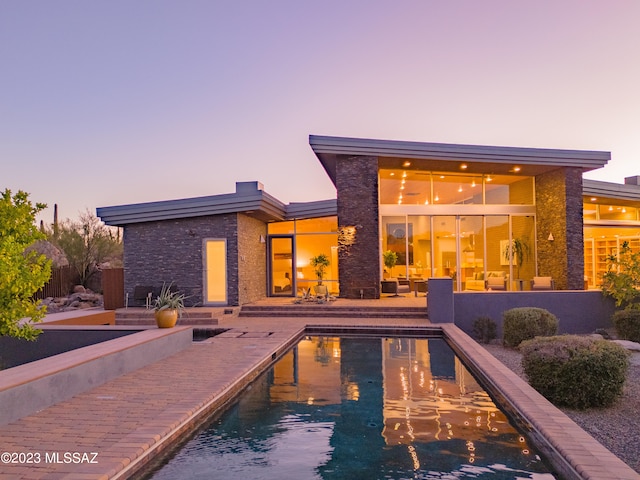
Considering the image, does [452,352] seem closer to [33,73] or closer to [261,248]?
[261,248]

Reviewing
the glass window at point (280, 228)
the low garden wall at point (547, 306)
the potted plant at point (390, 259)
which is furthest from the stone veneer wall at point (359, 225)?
the low garden wall at point (547, 306)

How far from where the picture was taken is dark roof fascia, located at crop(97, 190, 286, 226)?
1482 centimetres

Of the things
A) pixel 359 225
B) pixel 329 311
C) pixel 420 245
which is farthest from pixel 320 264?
pixel 329 311

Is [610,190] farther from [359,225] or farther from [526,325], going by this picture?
[526,325]

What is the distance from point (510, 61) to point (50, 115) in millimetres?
20683

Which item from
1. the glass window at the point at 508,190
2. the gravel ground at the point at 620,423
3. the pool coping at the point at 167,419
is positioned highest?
the glass window at the point at 508,190

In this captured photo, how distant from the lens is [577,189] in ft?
54.2

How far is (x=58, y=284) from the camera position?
68.1ft

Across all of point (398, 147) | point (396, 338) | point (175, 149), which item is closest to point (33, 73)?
point (175, 149)

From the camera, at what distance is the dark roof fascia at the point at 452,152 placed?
15.7m

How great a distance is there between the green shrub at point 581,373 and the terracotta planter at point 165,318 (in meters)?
7.25

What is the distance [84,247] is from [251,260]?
11605 mm

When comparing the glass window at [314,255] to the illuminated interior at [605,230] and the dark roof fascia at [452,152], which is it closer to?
the dark roof fascia at [452,152]

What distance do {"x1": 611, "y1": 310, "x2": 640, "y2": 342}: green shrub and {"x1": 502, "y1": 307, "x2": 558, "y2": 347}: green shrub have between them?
7.16ft
